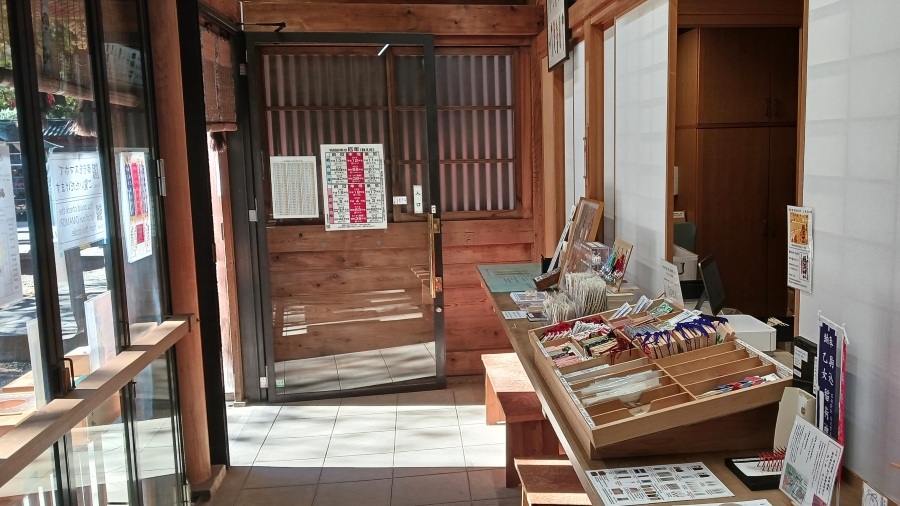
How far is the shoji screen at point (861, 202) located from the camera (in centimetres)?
154

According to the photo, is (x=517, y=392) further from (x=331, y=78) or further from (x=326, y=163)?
(x=331, y=78)

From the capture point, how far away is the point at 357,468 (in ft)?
12.4

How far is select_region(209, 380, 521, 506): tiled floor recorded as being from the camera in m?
3.47

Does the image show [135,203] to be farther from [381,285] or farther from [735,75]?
[735,75]

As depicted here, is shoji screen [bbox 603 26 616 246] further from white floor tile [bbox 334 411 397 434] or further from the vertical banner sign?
the vertical banner sign

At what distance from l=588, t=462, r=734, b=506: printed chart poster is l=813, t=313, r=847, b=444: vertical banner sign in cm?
26

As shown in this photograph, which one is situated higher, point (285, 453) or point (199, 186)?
point (199, 186)

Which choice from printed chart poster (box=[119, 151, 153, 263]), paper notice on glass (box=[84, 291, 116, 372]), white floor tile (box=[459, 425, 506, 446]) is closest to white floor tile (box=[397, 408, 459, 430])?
white floor tile (box=[459, 425, 506, 446])

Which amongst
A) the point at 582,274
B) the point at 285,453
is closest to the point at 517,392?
the point at 582,274

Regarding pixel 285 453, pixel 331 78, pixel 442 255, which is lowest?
pixel 285 453

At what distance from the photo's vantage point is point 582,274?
2912mm

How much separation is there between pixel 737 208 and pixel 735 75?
33.4 inches

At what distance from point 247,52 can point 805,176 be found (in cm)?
355

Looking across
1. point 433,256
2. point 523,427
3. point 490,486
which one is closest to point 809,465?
point 523,427
